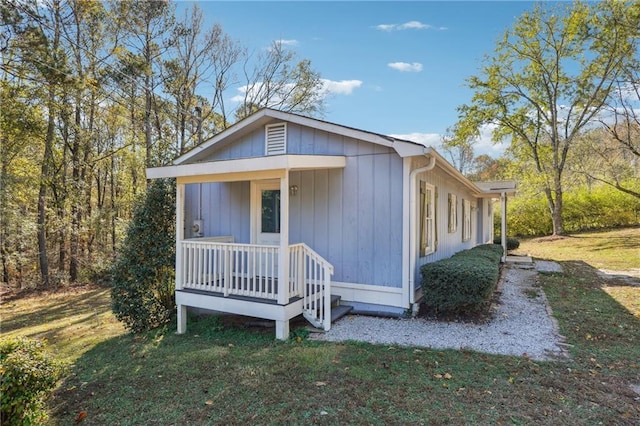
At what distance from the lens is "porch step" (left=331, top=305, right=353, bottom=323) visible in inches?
231

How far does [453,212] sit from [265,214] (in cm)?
586

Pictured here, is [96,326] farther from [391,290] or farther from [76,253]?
[76,253]

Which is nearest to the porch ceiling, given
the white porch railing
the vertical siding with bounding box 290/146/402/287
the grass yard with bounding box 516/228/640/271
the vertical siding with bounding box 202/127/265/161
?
the vertical siding with bounding box 290/146/402/287

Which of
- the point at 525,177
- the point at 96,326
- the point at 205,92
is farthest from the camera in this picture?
the point at 525,177

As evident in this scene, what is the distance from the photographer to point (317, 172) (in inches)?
264

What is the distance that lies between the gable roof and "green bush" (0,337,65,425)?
16.1 ft

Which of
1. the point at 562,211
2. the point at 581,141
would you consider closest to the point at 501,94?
the point at 581,141

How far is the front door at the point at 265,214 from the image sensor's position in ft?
23.0

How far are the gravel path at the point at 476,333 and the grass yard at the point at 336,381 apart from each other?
0.25 meters

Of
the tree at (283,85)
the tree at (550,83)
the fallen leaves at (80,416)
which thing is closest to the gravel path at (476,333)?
the fallen leaves at (80,416)

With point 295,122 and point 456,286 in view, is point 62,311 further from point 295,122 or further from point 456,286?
point 456,286

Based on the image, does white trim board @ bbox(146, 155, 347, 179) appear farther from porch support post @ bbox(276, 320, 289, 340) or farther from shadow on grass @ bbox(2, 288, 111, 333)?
shadow on grass @ bbox(2, 288, 111, 333)

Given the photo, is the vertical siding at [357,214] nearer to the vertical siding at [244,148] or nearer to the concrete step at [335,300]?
the concrete step at [335,300]

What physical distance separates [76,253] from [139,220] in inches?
390
